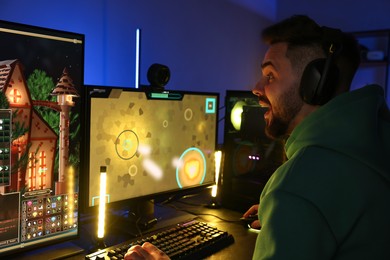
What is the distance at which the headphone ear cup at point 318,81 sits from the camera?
0.86 meters

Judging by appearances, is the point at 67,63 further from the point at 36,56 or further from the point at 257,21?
the point at 257,21

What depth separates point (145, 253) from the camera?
94cm

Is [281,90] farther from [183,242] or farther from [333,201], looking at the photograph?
[183,242]

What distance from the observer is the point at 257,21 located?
8.78ft

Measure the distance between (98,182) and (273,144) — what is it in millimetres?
736

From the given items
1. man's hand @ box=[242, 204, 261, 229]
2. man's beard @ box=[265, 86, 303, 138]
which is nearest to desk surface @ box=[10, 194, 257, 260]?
man's hand @ box=[242, 204, 261, 229]

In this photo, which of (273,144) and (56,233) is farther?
(273,144)

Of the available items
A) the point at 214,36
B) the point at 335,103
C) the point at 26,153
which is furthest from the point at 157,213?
the point at 214,36

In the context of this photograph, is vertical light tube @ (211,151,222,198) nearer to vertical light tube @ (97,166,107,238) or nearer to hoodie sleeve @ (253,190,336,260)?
vertical light tube @ (97,166,107,238)

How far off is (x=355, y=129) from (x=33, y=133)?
2.53ft

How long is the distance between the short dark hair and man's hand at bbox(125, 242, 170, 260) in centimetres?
59

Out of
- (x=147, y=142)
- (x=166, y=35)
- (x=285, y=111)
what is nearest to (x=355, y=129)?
(x=285, y=111)

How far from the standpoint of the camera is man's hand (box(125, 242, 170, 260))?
921mm

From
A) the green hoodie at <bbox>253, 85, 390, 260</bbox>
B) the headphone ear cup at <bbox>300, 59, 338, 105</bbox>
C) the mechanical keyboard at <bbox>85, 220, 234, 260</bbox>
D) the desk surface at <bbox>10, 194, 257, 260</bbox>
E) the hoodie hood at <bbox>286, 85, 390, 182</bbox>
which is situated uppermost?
the headphone ear cup at <bbox>300, 59, 338, 105</bbox>
